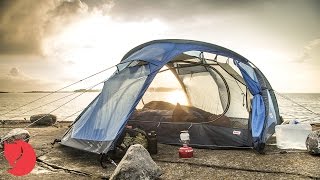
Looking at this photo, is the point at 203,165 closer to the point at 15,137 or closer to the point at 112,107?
the point at 112,107

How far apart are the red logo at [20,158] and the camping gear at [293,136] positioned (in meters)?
5.77

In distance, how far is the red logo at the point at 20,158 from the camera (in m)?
6.32

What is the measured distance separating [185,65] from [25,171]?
5.95 meters

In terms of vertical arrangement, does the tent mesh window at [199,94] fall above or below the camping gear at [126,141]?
above

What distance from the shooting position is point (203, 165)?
20.9 ft

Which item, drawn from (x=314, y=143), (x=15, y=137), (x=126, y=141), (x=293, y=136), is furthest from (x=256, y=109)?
(x=15, y=137)

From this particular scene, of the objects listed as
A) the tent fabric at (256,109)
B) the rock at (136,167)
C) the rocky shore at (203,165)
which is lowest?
the rocky shore at (203,165)

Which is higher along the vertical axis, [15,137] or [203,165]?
[15,137]

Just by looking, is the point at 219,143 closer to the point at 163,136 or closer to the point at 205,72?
the point at 163,136

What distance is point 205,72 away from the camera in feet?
33.5

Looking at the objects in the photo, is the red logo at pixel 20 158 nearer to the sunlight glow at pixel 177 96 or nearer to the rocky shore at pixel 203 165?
the rocky shore at pixel 203 165

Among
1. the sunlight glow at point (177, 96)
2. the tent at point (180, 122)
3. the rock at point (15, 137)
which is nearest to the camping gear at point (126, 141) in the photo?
the tent at point (180, 122)

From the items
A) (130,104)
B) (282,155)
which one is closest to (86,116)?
(130,104)

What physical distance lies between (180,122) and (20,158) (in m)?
3.99
